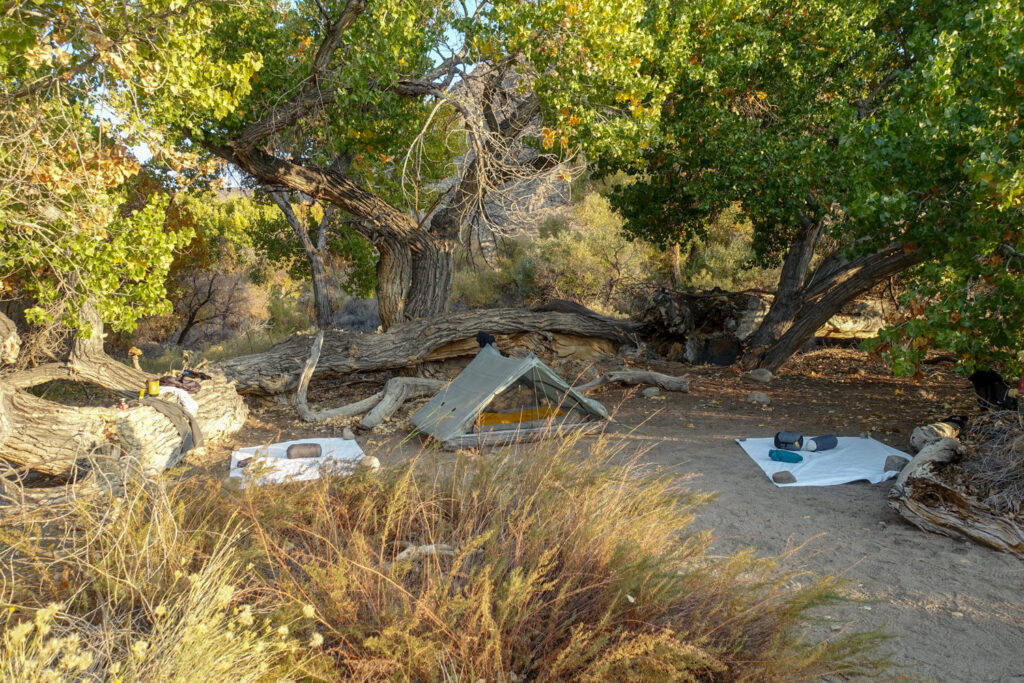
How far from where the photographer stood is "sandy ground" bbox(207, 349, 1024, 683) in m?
3.25

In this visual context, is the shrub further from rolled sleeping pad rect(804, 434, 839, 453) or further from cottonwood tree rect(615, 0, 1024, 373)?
Answer: rolled sleeping pad rect(804, 434, 839, 453)

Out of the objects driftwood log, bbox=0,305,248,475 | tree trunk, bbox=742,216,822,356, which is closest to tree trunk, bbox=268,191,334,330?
driftwood log, bbox=0,305,248,475

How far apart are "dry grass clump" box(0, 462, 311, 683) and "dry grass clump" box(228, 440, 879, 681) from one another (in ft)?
0.62

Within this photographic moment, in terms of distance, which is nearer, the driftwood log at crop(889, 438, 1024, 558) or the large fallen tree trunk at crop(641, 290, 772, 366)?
the driftwood log at crop(889, 438, 1024, 558)

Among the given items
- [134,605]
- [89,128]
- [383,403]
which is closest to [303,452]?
[383,403]

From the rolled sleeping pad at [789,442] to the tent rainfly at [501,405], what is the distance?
5.91ft

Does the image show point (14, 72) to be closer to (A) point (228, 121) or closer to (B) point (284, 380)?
(A) point (228, 121)

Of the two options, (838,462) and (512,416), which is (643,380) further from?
(838,462)

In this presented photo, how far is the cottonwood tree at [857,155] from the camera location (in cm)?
520

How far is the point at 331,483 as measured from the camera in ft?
11.9

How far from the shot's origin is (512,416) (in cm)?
796

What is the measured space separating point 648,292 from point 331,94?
30.2 ft

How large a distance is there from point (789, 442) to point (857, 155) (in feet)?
9.08

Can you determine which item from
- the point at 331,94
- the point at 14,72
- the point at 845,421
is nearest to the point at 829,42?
the point at 845,421
